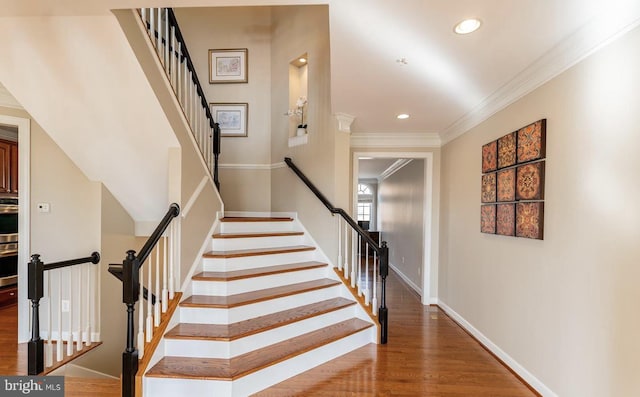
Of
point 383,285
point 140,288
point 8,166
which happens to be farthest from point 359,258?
point 8,166

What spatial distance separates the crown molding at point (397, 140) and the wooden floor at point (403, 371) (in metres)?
2.32

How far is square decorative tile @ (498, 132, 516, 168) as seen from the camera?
2.38m

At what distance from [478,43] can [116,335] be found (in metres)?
4.27

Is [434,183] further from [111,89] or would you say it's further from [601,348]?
[111,89]

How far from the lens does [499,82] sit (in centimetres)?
237

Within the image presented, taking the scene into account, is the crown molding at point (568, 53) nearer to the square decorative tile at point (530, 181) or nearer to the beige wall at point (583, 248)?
the beige wall at point (583, 248)

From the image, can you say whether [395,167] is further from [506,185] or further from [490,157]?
[506,185]

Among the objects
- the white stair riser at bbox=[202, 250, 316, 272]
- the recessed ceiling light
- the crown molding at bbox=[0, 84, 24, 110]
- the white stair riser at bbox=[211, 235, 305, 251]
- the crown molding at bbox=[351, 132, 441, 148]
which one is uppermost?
the crown molding at bbox=[0, 84, 24, 110]

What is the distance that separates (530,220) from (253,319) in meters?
2.31

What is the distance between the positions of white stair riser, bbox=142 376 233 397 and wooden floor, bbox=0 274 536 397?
273 millimetres

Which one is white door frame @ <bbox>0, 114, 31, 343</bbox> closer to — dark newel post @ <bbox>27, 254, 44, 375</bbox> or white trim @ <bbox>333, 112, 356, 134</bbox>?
dark newel post @ <bbox>27, 254, 44, 375</bbox>

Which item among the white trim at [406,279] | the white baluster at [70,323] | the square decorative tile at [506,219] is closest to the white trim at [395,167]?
the white trim at [406,279]

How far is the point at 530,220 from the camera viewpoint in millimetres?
2170

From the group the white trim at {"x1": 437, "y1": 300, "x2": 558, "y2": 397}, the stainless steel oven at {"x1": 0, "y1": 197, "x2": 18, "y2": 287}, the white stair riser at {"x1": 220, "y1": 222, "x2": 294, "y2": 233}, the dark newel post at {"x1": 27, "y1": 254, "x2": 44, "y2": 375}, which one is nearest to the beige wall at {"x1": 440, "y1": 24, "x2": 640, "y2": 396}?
the white trim at {"x1": 437, "y1": 300, "x2": 558, "y2": 397}
